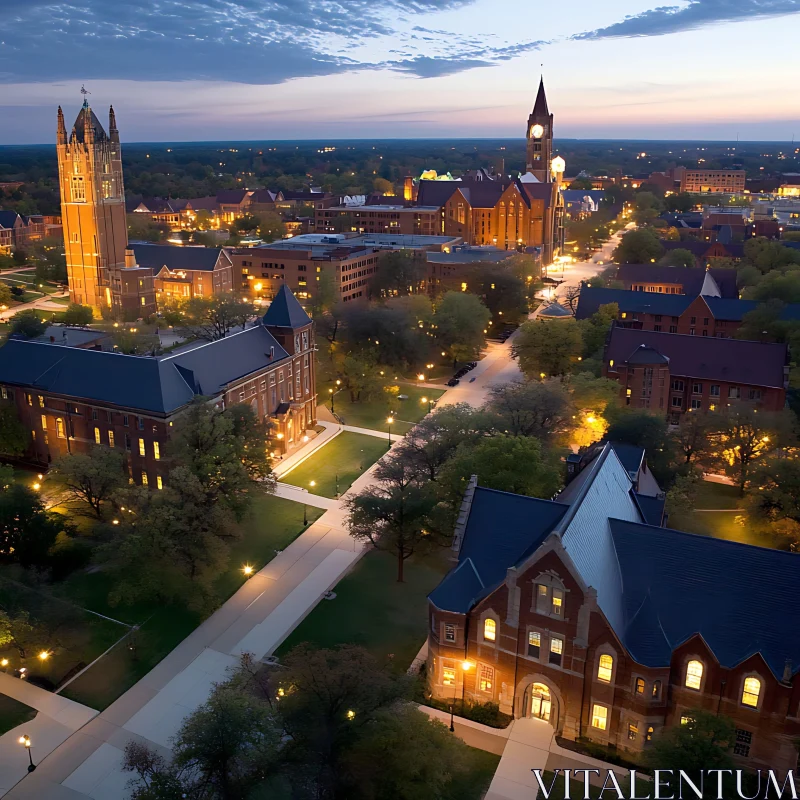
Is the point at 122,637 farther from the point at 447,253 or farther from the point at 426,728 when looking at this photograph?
the point at 447,253

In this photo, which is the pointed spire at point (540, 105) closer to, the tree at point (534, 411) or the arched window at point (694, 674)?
the tree at point (534, 411)

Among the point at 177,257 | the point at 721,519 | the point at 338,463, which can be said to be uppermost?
the point at 177,257

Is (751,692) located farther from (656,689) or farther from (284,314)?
(284,314)

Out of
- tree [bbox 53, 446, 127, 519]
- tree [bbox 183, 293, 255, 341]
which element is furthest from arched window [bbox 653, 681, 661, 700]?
tree [bbox 183, 293, 255, 341]

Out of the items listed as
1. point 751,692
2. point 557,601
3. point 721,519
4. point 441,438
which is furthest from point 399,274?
point 751,692

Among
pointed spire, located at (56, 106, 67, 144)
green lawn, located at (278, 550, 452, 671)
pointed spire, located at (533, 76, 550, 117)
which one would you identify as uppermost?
pointed spire, located at (533, 76, 550, 117)

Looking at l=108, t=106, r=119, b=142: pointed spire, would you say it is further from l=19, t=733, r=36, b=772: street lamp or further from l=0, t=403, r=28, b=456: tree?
l=19, t=733, r=36, b=772: street lamp
